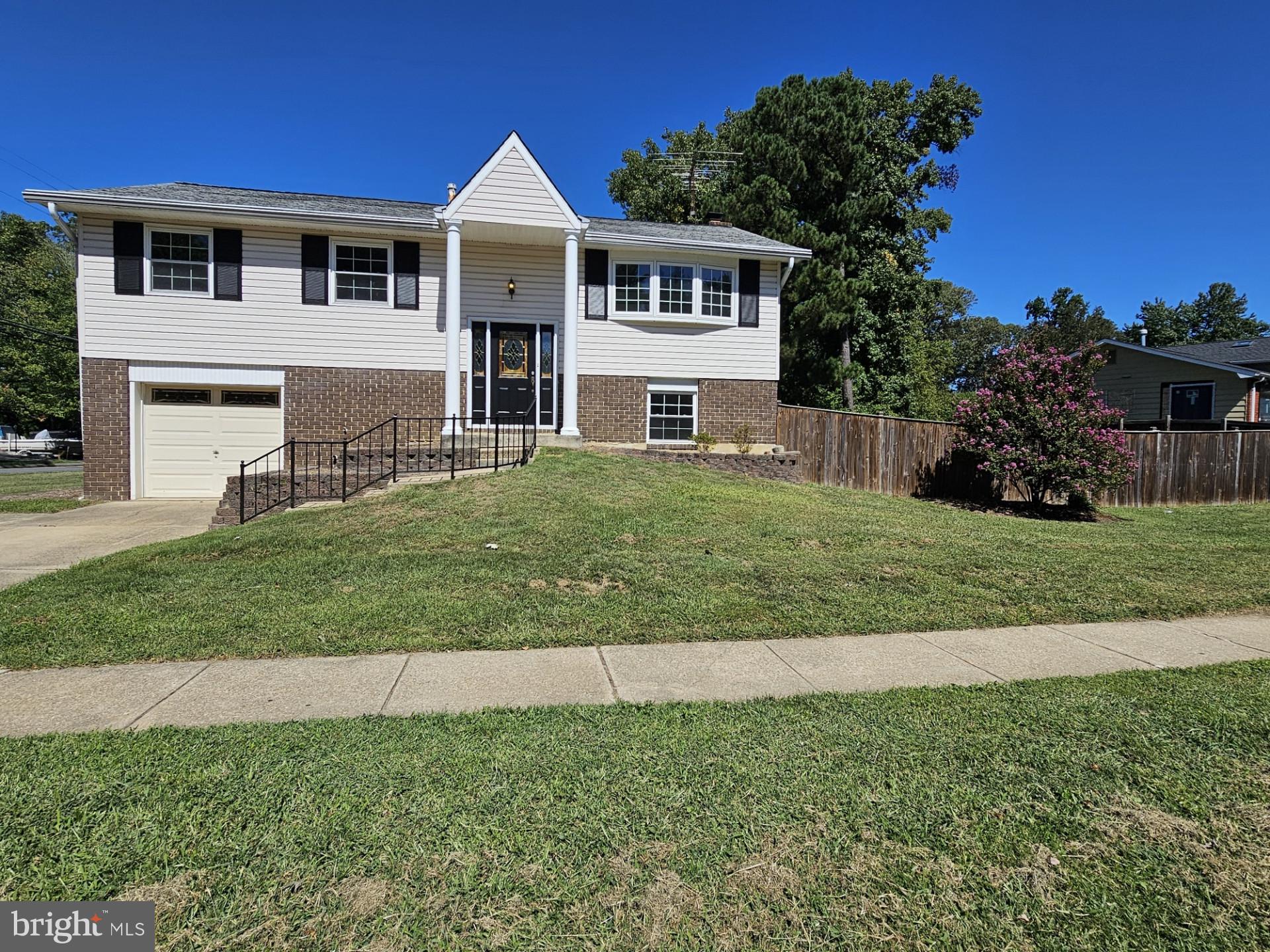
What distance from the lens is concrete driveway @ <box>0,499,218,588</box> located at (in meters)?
7.89

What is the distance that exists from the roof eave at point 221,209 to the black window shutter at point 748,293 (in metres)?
6.93

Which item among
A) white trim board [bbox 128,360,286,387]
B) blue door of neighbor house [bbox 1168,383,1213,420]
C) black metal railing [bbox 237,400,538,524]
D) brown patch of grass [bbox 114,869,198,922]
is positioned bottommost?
brown patch of grass [bbox 114,869,198,922]

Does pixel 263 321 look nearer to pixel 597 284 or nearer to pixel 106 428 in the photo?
pixel 106 428

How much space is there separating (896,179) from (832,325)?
676cm

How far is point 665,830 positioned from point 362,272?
1434cm

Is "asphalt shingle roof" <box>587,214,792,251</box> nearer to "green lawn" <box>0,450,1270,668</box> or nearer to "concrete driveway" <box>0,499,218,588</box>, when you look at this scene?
"green lawn" <box>0,450,1270,668</box>

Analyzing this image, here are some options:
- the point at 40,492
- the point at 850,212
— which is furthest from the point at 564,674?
the point at 850,212

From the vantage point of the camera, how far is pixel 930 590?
244 inches

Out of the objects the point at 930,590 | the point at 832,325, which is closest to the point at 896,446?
the point at 832,325

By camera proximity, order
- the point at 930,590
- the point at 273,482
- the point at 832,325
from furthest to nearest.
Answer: the point at 832,325 → the point at 273,482 → the point at 930,590

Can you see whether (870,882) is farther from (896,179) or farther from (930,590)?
(896,179)

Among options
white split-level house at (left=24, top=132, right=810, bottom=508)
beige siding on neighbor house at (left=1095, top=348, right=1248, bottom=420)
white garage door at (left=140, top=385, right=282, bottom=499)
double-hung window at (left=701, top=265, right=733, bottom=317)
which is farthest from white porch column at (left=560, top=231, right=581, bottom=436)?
beige siding on neighbor house at (left=1095, top=348, right=1248, bottom=420)

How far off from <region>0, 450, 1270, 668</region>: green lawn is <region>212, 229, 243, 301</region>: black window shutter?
643 cm

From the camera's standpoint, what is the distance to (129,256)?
13289 millimetres
